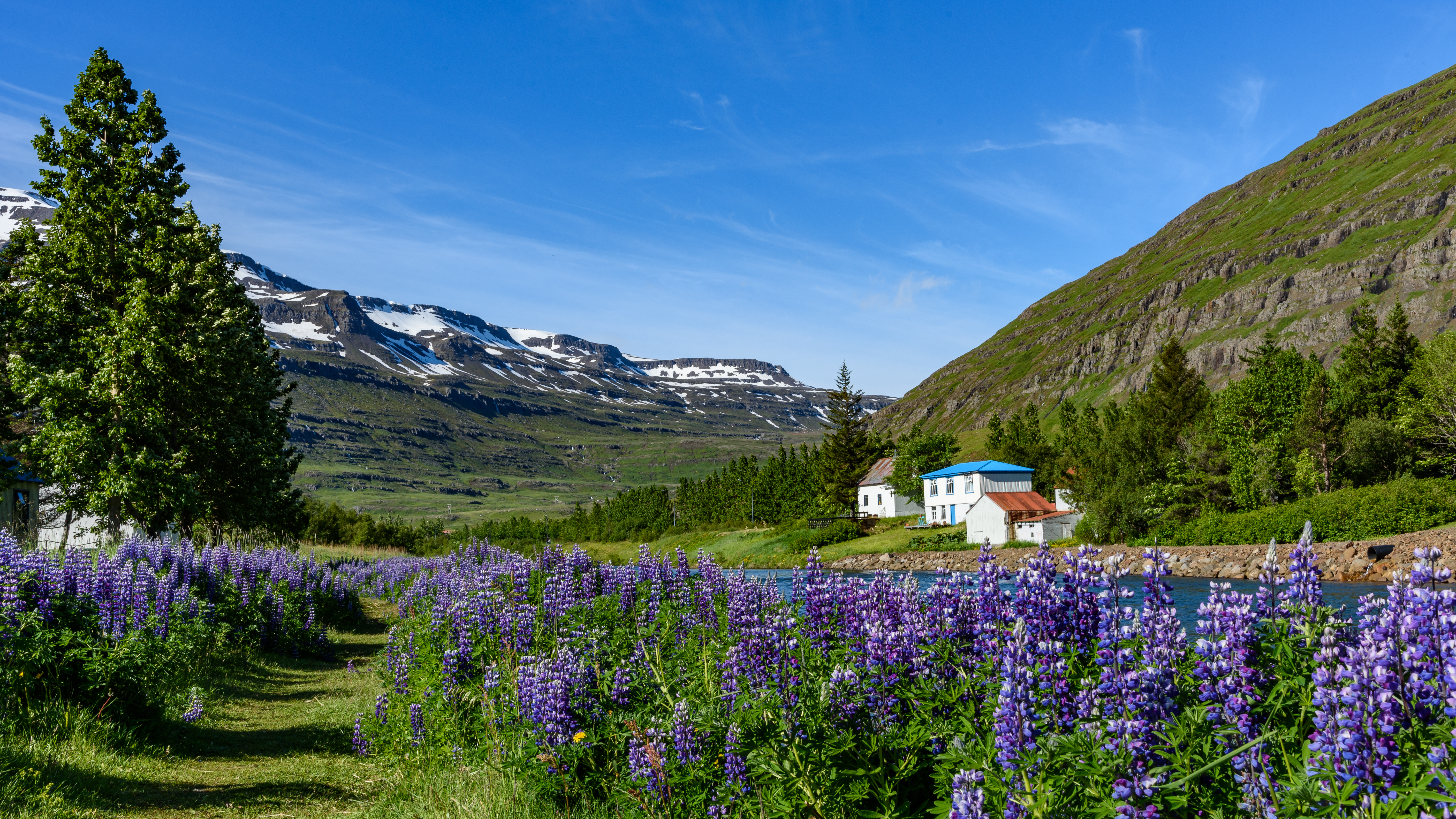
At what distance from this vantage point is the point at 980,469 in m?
77.2

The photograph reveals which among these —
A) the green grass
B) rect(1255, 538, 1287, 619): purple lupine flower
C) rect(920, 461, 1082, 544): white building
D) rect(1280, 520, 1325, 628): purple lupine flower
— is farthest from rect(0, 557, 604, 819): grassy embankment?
rect(920, 461, 1082, 544): white building

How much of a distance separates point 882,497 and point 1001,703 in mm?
102433

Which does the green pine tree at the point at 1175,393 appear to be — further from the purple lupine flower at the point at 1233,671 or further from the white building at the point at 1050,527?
the purple lupine flower at the point at 1233,671

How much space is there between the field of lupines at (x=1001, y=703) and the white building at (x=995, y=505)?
54.8 meters

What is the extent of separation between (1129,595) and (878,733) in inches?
61.4

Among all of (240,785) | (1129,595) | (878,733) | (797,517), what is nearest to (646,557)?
(240,785)

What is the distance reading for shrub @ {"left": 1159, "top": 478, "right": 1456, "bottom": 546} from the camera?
4272 centimetres

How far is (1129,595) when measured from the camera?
379 cm

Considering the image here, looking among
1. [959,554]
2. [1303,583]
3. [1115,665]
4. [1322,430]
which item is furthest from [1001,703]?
[1322,430]

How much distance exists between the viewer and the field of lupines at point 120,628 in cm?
823

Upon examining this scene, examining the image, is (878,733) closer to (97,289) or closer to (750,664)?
(750,664)

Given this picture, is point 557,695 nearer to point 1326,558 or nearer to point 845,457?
point 1326,558

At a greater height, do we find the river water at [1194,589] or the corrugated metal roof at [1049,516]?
the corrugated metal roof at [1049,516]

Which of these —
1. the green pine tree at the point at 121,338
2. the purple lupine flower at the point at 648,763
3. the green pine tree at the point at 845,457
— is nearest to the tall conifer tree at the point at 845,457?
the green pine tree at the point at 845,457
